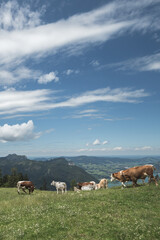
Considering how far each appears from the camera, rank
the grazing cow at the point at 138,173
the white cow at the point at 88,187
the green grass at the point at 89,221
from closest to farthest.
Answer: the green grass at the point at 89,221
the grazing cow at the point at 138,173
the white cow at the point at 88,187

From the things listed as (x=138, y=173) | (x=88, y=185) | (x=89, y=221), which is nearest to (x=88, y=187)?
(x=88, y=185)

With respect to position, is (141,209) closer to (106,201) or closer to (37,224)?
(106,201)

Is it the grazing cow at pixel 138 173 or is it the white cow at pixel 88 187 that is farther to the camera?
the white cow at pixel 88 187

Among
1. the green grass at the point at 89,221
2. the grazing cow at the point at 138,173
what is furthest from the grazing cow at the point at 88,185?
the green grass at the point at 89,221

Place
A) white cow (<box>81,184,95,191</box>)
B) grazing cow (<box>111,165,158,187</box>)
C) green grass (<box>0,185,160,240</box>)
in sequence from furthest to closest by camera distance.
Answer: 1. white cow (<box>81,184,95,191</box>)
2. grazing cow (<box>111,165,158,187</box>)
3. green grass (<box>0,185,160,240</box>)

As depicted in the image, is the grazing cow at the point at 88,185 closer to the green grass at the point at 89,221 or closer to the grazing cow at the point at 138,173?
the grazing cow at the point at 138,173

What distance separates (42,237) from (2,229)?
3.44 meters

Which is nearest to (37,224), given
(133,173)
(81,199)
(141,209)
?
(81,199)

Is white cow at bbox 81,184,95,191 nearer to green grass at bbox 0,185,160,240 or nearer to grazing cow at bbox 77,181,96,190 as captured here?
grazing cow at bbox 77,181,96,190

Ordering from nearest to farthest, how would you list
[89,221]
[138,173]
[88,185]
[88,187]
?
[89,221] < [138,173] < [88,187] < [88,185]

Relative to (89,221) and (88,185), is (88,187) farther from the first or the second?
(89,221)

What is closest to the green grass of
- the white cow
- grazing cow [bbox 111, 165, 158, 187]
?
grazing cow [bbox 111, 165, 158, 187]

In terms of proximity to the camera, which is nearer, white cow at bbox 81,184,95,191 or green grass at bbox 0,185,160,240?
green grass at bbox 0,185,160,240

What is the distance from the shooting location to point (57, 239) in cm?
1090
